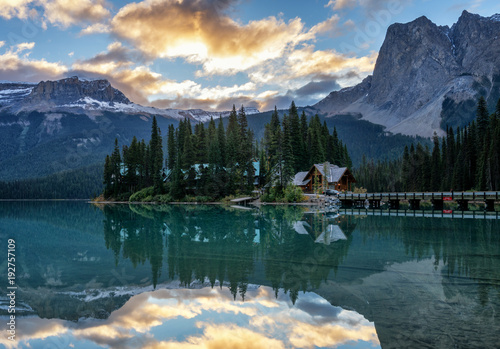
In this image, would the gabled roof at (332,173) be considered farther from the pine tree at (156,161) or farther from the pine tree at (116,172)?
the pine tree at (116,172)

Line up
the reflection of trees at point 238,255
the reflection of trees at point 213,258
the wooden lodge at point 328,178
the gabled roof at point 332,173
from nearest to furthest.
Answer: the reflection of trees at point 238,255
the reflection of trees at point 213,258
the gabled roof at point 332,173
the wooden lodge at point 328,178

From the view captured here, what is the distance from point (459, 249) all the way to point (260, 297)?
541 inches

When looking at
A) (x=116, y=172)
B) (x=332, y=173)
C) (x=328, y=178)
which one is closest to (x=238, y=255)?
(x=328, y=178)

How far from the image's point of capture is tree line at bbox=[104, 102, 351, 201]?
263 ft

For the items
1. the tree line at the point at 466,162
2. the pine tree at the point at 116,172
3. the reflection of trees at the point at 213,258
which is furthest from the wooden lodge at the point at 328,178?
the reflection of trees at the point at 213,258

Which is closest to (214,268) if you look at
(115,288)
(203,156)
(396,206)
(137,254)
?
(115,288)

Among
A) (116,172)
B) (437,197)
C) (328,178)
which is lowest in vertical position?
(437,197)

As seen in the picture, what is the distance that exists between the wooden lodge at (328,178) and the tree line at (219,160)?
4.83 metres

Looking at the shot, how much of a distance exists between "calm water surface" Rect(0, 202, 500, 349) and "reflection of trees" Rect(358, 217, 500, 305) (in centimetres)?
10

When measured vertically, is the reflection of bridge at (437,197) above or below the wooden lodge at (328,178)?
below

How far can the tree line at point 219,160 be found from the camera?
8019 cm

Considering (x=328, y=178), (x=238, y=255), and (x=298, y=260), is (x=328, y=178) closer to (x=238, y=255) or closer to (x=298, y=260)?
(x=238, y=255)

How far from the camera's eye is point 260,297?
1063 cm

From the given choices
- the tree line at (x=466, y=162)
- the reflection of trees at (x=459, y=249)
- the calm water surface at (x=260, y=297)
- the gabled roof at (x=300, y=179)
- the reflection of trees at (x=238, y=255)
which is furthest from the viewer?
the gabled roof at (x=300, y=179)
